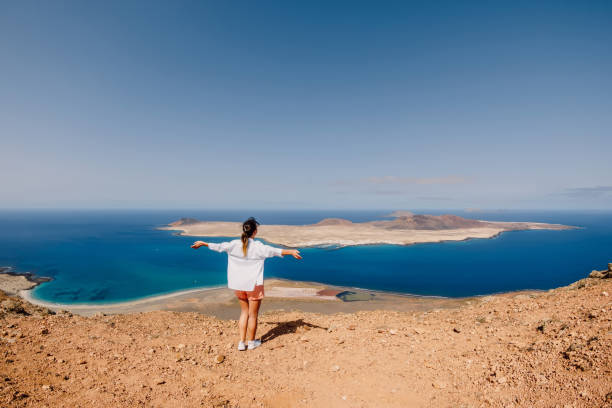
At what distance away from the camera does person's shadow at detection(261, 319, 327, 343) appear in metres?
6.61

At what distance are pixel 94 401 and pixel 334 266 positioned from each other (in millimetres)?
62964

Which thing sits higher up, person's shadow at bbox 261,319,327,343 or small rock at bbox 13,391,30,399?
small rock at bbox 13,391,30,399

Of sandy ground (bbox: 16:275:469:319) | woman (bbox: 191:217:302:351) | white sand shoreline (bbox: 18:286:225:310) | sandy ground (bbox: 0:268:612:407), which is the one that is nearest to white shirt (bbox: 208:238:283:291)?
woman (bbox: 191:217:302:351)

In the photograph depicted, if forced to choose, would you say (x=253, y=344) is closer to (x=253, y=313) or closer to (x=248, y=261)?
(x=253, y=313)

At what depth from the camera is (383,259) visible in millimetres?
74375

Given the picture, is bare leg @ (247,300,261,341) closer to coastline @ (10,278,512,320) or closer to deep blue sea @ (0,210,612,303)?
coastline @ (10,278,512,320)

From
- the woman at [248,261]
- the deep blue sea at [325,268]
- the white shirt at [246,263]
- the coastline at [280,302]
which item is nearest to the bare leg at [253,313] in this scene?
the woman at [248,261]

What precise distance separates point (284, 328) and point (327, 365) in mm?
2455

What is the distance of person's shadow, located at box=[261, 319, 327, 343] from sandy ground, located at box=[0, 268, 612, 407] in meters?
0.08

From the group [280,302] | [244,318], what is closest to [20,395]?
[244,318]

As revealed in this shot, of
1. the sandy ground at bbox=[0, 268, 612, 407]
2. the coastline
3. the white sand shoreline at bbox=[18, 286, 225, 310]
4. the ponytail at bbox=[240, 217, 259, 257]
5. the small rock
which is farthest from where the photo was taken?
the white sand shoreline at bbox=[18, 286, 225, 310]

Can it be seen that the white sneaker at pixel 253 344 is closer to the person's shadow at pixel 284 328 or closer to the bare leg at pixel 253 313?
the bare leg at pixel 253 313

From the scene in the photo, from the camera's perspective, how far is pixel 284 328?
24.0 feet

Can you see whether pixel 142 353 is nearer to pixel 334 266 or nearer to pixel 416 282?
pixel 416 282
